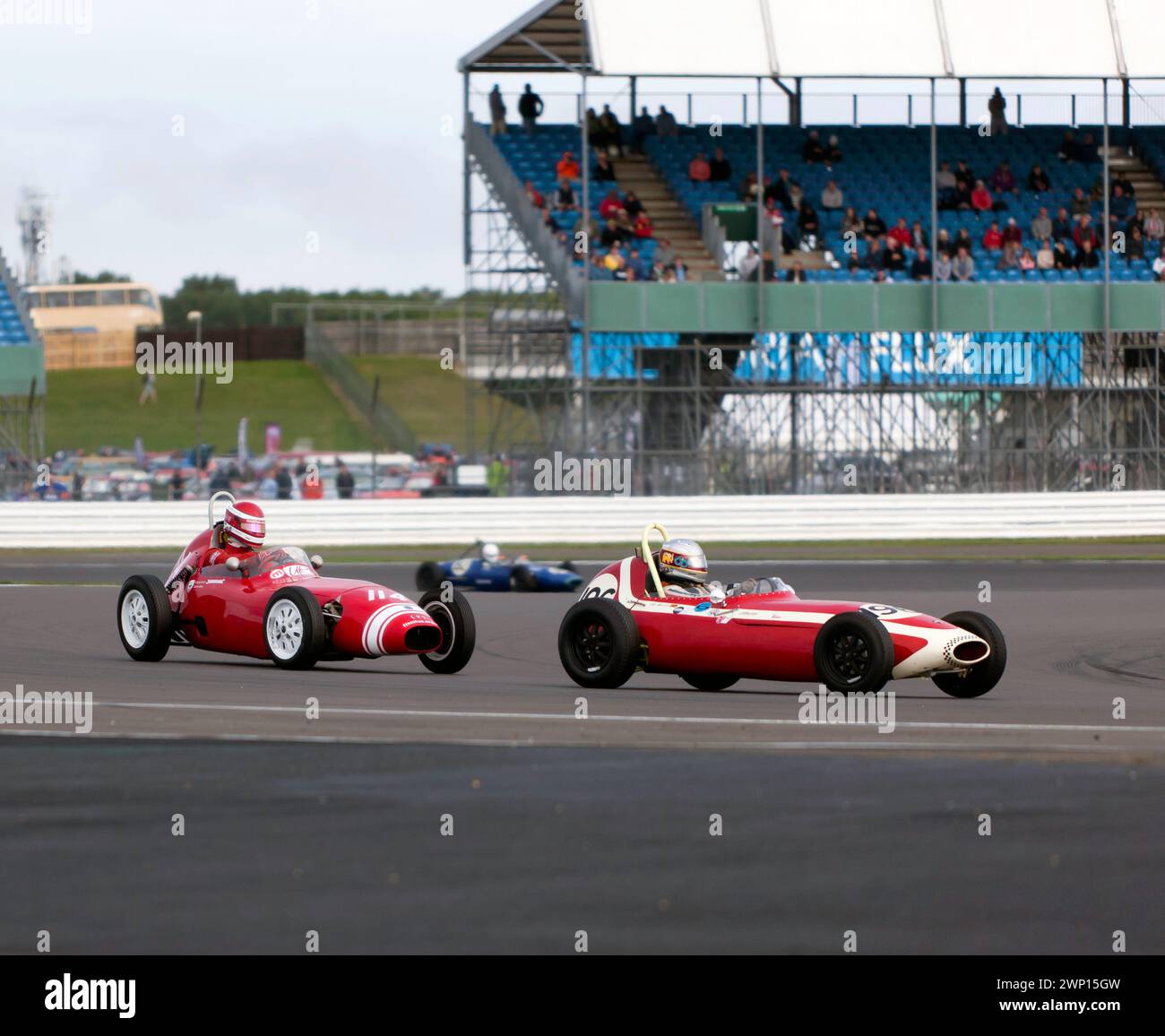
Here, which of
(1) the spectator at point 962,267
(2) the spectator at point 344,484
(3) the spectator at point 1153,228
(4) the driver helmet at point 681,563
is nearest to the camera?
(4) the driver helmet at point 681,563

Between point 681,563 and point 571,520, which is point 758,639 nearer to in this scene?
point 681,563

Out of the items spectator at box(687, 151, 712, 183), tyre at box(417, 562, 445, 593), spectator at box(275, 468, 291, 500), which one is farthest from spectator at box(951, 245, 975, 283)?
tyre at box(417, 562, 445, 593)

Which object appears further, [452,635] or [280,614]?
[452,635]

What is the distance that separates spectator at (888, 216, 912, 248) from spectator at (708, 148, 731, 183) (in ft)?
10.5

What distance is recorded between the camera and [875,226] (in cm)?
3497

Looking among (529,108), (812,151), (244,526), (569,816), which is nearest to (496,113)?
(529,108)

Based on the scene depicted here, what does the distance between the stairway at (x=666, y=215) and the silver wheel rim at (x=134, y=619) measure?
67.8ft

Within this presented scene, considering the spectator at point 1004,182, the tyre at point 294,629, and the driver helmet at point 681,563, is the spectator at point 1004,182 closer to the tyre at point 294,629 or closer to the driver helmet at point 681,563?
the driver helmet at point 681,563

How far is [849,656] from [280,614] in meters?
4.09

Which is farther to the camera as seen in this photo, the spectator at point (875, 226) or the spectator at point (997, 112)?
the spectator at point (997, 112)

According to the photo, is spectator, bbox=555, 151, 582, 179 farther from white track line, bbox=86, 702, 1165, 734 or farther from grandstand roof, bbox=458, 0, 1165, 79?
white track line, bbox=86, 702, 1165, 734

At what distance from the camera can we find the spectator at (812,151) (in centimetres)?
3653

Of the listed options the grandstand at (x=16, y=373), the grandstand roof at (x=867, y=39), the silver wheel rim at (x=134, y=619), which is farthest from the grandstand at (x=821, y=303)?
the silver wheel rim at (x=134, y=619)
